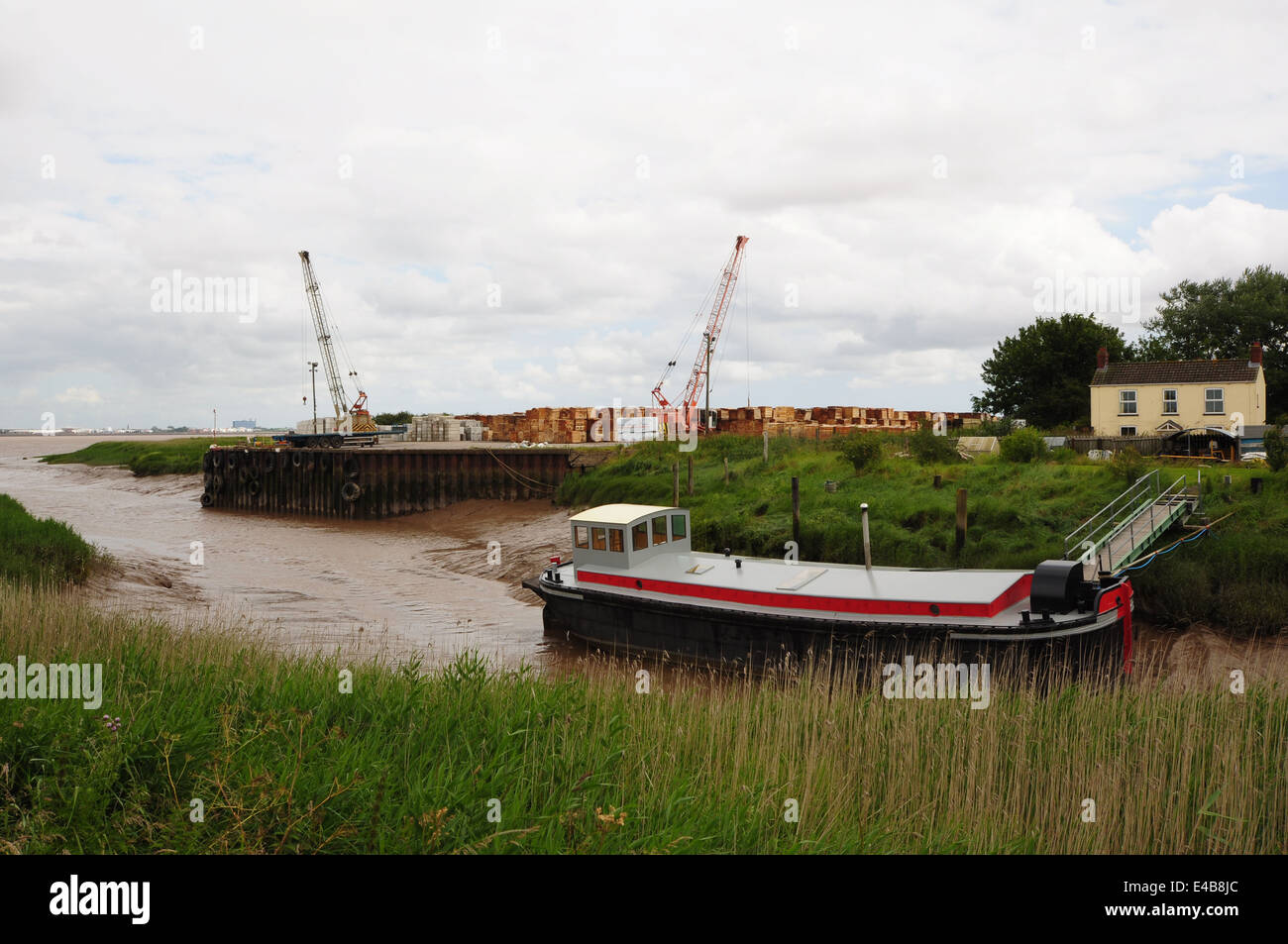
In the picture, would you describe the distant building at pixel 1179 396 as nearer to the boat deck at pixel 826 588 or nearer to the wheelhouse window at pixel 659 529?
the boat deck at pixel 826 588

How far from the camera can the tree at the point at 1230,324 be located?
56.3m

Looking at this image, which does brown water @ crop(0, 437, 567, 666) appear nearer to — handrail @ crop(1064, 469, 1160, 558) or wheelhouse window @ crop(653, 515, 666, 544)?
wheelhouse window @ crop(653, 515, 666, 544)

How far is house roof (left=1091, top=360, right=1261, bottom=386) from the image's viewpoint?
40250 mm

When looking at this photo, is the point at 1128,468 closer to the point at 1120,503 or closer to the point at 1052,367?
the point at 1120,503

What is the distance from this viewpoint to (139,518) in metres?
48.4

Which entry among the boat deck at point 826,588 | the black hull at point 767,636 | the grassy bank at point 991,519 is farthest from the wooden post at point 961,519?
the black hull at point 767,636

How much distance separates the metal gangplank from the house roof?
2155 cm

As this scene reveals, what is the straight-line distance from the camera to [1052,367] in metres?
55.2

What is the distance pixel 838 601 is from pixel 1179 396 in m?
34.0
